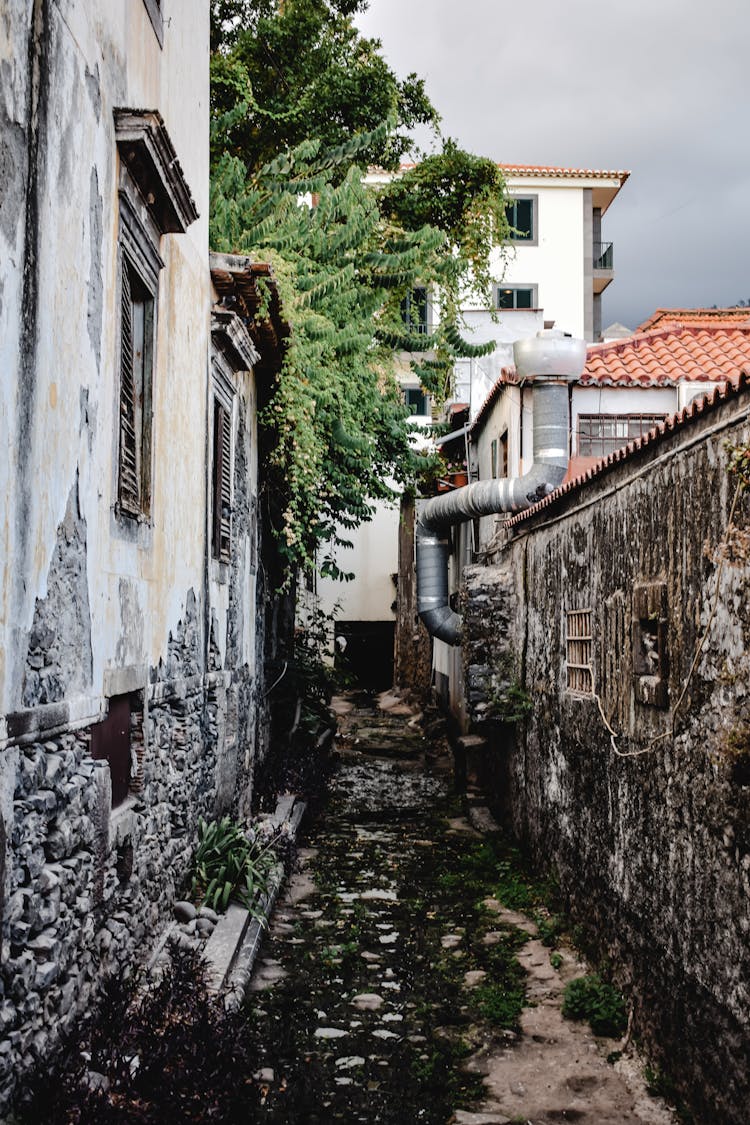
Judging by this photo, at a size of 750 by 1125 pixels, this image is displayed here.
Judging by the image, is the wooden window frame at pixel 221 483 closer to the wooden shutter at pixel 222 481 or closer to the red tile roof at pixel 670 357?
the wooden shutter at pixel 222 481

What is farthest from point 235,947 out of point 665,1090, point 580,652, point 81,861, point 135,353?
point 135,353

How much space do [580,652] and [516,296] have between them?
87.1 feet

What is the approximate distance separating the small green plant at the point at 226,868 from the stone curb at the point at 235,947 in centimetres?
10

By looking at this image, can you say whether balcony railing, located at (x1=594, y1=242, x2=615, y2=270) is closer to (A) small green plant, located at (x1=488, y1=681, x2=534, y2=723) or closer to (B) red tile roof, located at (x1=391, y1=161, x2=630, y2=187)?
(B) red tile roof, located at (x1=391, y1=161, x2=630, y2=187)

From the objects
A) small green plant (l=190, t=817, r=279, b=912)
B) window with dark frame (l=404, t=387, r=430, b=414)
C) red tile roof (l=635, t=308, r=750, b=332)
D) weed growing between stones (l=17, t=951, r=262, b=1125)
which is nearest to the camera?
weed growing between stones (l=17, t=951, r=262, b=1125)

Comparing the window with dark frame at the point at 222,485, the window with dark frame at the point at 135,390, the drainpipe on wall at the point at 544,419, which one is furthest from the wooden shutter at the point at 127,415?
the drainpipe on wall at the point at 544,419

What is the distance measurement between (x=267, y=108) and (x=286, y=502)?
699 cm

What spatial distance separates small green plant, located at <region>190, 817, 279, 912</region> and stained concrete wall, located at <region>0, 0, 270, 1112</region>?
0.28 m

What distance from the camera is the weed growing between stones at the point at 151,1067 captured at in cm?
421

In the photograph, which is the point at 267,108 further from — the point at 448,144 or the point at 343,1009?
the point at 343,1009

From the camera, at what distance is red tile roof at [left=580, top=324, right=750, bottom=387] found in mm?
15016

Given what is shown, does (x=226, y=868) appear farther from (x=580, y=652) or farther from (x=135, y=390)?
(x=135, y=390)

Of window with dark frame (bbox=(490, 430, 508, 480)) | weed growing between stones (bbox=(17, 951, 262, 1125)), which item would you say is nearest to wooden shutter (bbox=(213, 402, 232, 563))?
weed growing between stones (bbox=(17, 951, 262, 1125))

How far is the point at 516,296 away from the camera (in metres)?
33.8
